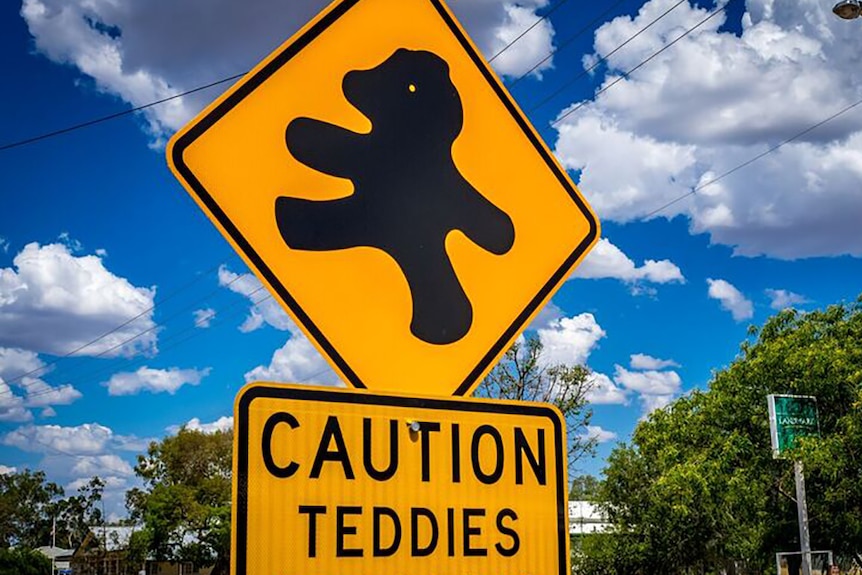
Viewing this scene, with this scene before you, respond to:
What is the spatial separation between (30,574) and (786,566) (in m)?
47.6

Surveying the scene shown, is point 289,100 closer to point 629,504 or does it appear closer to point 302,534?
point 302,534

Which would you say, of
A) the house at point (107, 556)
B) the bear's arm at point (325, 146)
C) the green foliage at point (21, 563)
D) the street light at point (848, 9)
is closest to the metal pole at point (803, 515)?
the street light at point (848, 9)

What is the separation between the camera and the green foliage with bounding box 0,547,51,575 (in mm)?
55312

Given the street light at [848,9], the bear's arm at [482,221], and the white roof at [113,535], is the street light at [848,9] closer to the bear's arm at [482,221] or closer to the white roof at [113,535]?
the bear's arm at [482,221]

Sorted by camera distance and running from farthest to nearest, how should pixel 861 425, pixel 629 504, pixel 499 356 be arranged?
pixel 629 504 < pixel 861 425 < pixel 499 356

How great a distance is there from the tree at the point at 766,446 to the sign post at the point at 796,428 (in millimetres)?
366

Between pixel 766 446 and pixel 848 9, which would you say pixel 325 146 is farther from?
pixel 766 446

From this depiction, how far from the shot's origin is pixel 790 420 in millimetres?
21469

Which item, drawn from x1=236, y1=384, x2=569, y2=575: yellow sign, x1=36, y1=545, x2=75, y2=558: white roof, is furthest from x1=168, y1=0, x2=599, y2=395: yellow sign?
x1=36, y1=545, x2=75, y2=558: white roof

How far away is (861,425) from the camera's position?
838 inches

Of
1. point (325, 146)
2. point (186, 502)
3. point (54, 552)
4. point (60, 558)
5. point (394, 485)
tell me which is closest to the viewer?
point (394, 485)

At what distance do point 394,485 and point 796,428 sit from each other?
2090 cm

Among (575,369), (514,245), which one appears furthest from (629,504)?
(514,245)

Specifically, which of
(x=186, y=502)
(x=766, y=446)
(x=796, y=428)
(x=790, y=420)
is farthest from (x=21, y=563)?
(x=796, y=428)
